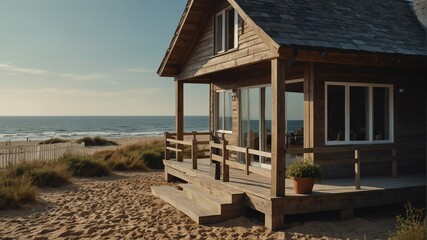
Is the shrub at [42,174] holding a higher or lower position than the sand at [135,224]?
higher

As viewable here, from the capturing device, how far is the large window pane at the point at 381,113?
9.93m

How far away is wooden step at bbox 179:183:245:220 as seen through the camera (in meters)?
7.92

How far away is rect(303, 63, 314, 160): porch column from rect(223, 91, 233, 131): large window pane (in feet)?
14.0

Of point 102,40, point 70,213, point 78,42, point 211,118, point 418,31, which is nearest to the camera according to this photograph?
point 70,213

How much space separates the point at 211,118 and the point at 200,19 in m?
4.00

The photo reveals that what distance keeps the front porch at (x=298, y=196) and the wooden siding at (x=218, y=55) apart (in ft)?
8.92

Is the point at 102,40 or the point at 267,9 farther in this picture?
the point at 102,40

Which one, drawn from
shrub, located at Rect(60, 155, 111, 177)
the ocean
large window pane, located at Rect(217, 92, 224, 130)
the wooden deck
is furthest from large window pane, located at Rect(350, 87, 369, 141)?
the ocean

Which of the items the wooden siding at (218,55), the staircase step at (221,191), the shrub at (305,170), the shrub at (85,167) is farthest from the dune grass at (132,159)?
the shrub at (305,170)

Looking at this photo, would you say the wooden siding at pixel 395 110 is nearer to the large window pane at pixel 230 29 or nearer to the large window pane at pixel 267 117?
the large window pane at pixel 267 117

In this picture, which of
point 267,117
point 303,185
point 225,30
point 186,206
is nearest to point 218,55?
point 225,30

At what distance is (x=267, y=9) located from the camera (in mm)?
8391

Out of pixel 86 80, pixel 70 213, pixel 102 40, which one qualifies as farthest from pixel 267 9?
pixel 86 80

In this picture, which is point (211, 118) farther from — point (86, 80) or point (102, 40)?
point (86, 80)
